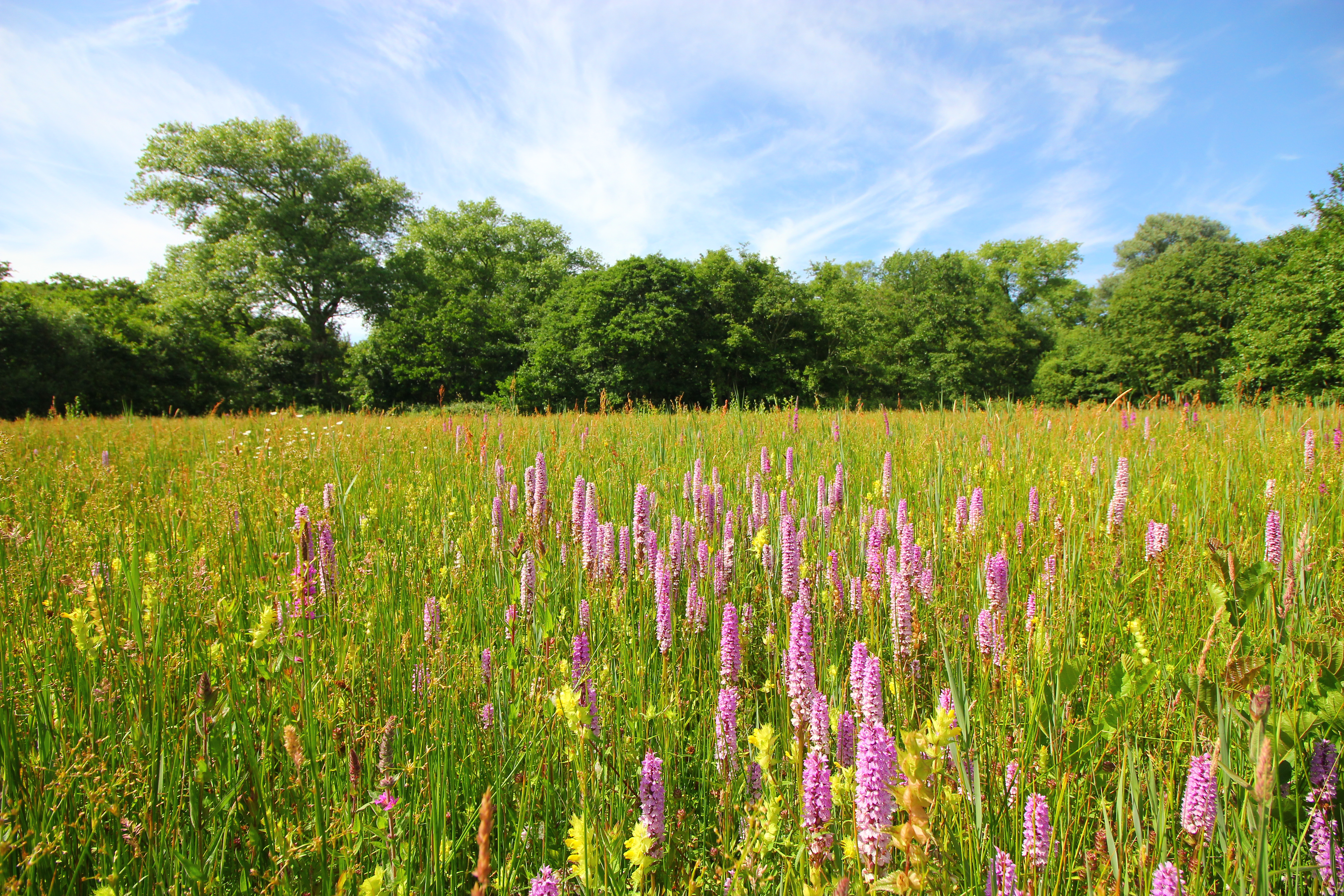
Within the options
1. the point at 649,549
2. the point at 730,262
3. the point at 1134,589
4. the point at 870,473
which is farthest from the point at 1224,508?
the point at 730,262

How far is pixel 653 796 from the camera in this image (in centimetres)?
99

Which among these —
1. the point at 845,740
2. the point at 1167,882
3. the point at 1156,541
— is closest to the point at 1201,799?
the point at 1167,882

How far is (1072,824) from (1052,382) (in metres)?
44.0

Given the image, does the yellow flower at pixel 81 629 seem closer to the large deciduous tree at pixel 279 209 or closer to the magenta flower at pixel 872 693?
the magenta flower at pixel 872 693

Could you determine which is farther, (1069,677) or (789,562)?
(789,562)

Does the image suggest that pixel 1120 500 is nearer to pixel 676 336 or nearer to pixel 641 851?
pixel 641 851

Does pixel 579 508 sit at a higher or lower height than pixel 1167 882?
A: higher

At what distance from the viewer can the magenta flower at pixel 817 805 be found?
2.93 feet

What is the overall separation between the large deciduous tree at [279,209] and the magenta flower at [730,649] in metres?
37.2

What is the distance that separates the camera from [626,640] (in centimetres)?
178

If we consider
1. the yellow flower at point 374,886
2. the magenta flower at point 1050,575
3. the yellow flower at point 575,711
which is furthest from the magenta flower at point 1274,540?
the yellow flower at point 374,886

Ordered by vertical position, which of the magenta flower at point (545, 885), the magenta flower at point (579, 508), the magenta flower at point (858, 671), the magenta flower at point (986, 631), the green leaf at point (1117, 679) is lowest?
the magenta flower at point (545, 885)

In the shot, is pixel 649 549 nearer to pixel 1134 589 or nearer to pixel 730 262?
pixel 1134 589

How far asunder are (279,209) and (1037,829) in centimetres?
4067
